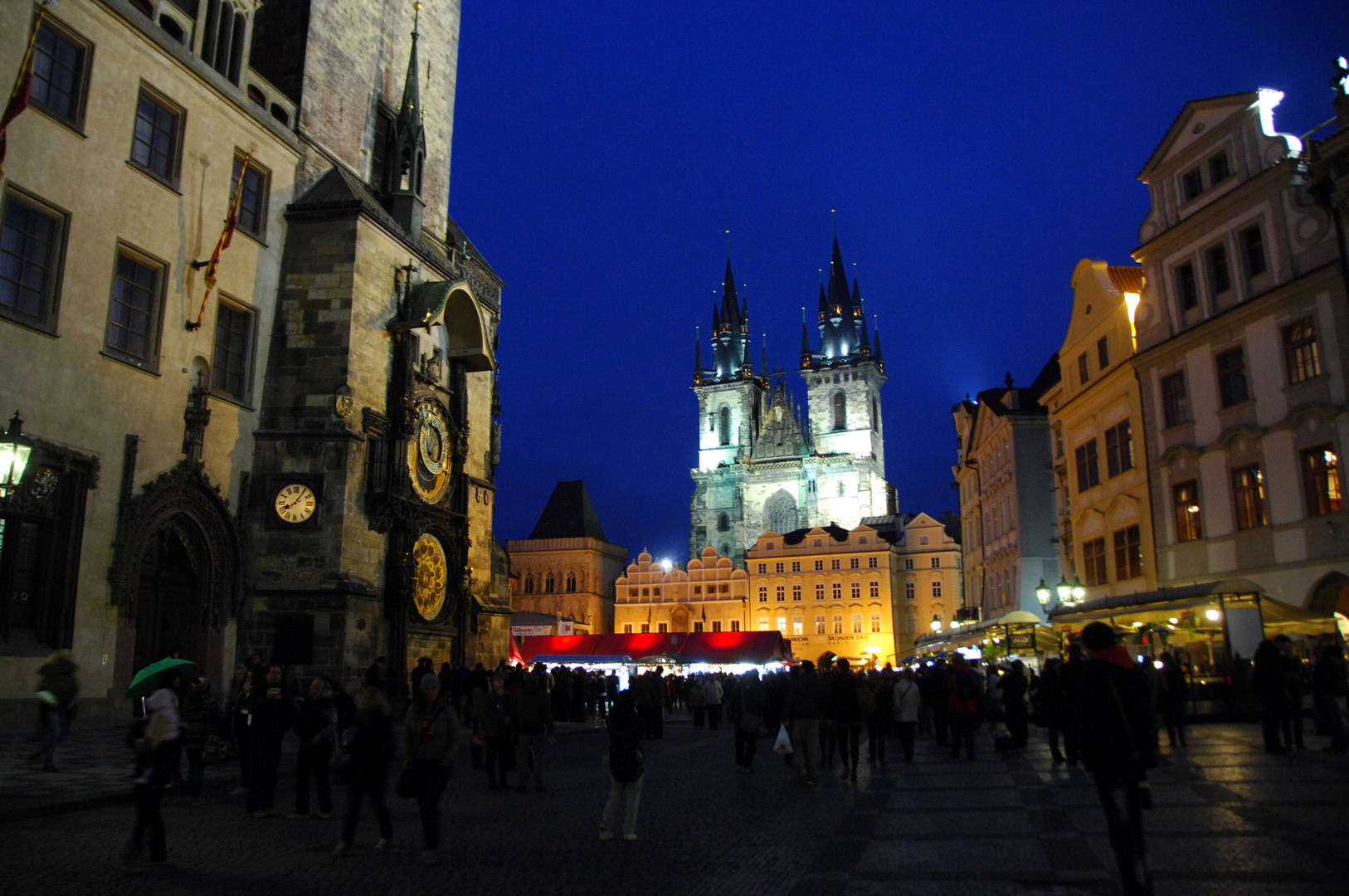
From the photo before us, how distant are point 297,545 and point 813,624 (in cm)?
6928

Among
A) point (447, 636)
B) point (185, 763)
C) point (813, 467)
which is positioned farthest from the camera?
point (813, 467)

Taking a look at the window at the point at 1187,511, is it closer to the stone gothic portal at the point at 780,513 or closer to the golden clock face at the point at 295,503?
the golden clock face at the point at 295,503

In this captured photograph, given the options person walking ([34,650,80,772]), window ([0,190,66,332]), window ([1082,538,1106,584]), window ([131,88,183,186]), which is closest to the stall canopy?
window ([1082,538,1106,584])

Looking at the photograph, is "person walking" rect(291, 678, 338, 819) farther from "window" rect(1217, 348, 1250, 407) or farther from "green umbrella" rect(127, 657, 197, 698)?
"window" rect(1217, 348, 1250, 407)

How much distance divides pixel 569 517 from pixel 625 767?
278 ft

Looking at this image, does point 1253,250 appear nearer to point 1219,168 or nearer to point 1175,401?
point 1219,168

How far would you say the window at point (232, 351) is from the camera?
18.6m

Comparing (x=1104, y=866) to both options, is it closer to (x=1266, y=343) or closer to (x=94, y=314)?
(x=94, y=314)

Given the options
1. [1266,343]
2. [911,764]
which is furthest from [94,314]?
[1266,343]

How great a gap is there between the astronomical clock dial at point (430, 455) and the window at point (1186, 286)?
18329 mm

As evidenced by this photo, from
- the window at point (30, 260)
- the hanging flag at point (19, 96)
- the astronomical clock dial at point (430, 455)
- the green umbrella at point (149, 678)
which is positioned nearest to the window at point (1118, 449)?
the astronomical clock dial at point (430, 455)

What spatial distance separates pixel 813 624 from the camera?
3307 inches

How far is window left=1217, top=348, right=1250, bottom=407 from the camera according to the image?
2330 cm

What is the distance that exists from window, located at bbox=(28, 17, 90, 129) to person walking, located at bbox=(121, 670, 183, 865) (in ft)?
37.1
